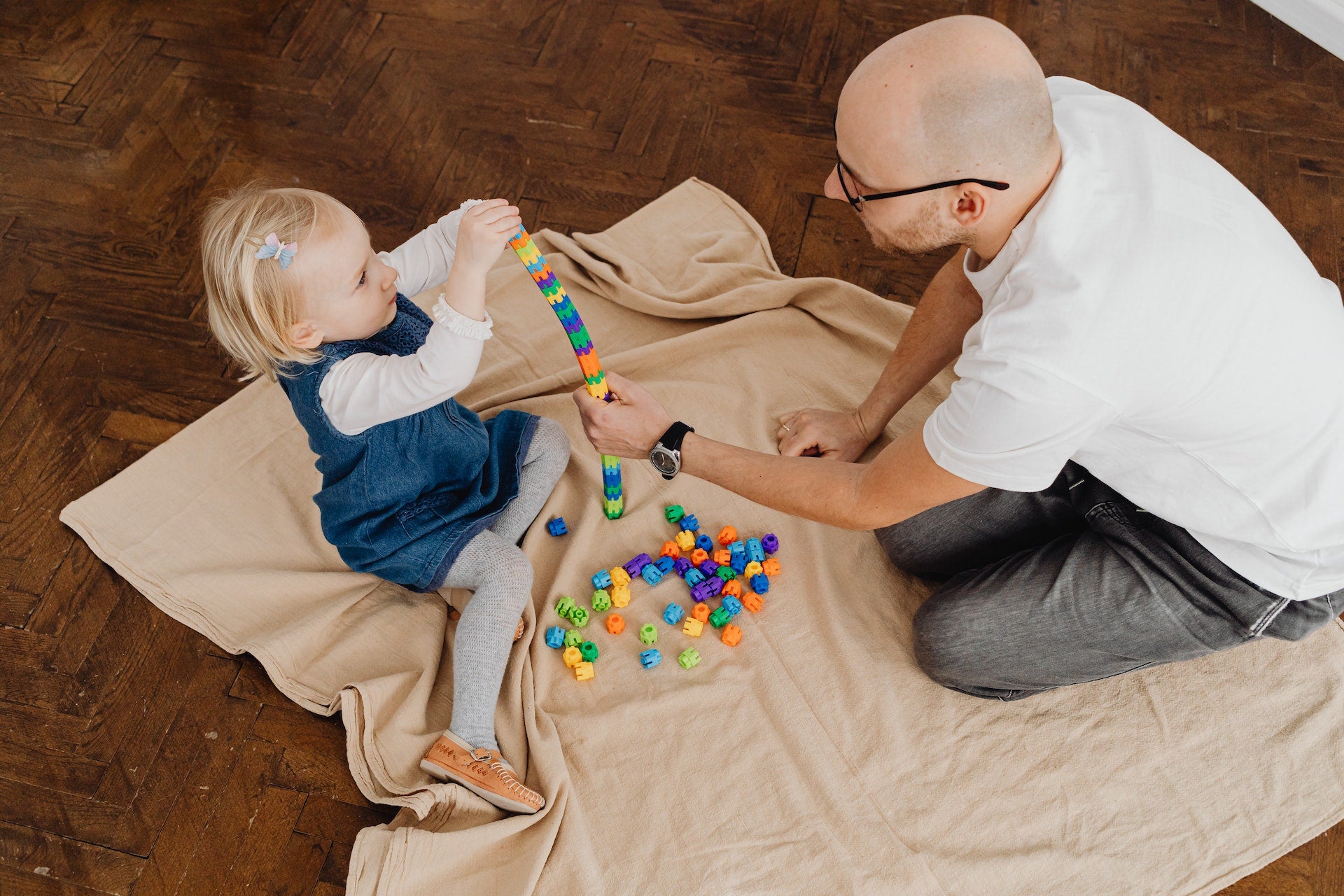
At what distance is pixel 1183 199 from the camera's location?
1.25 meters

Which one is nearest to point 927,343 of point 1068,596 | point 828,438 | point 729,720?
point 828,438

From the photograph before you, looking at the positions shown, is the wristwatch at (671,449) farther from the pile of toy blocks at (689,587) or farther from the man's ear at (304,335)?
the man's ear at (304,335)

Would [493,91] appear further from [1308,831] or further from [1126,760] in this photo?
[1308,831]

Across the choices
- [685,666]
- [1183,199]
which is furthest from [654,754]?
[1183,199]

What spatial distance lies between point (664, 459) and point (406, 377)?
42 cm

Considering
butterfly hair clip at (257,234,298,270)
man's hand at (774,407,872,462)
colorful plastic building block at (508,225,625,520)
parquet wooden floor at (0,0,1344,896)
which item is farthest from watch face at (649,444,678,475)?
parquet wooden floor at (0,0,1344,896)

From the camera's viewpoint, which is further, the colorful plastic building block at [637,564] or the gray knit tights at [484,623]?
the colorful plastic building block at [637,564]

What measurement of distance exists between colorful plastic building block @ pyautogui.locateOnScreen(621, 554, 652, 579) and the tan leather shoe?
1.32 feet

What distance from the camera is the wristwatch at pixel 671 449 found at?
157cm

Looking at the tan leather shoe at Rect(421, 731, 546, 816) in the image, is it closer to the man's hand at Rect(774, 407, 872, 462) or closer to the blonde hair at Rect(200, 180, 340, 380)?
the blonde hair at Rect(200, 180, 340, 380)

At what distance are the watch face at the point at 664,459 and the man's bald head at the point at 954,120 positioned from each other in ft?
1.69

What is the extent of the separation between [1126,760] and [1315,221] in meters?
1.48

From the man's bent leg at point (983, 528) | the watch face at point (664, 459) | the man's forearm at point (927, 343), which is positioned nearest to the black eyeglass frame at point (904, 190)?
the man's forearm at point (927, 343)

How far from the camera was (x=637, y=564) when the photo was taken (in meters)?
1.79
